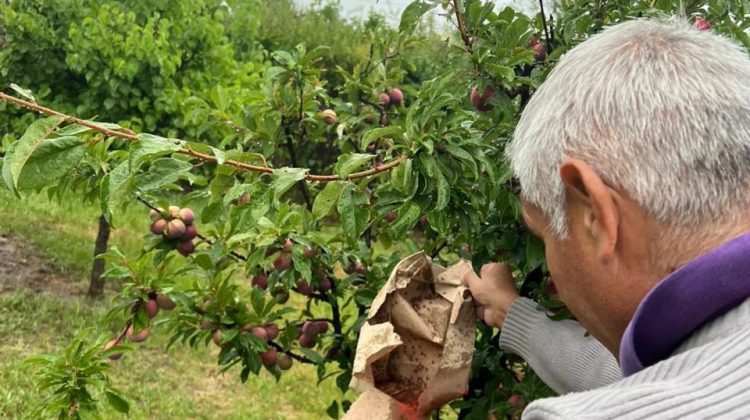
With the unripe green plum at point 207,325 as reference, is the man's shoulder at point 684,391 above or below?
above

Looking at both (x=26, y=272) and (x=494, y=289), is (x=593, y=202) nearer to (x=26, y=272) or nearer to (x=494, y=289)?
(x=494, y=289)

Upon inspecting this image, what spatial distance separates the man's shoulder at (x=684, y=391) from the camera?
0.74 m

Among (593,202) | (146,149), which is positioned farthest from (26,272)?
(593,202)

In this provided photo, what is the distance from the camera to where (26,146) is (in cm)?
120

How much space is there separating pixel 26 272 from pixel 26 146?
14.3 feet

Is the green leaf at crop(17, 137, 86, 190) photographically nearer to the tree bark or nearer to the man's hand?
the man's hand

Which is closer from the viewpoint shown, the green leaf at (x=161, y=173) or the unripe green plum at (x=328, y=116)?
the green leaf at (x=161, y=173)

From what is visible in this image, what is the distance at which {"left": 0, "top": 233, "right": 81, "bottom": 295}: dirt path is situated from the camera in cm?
501

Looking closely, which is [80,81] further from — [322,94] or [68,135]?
[68,135]

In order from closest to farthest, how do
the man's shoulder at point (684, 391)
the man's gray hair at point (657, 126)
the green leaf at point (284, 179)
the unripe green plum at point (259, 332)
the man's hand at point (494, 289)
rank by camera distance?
the man's shoulder at point (684, 391) → the man's gray hair at point (657, 126) → the green leaf at point (284, 179) → the man's hand at point (494, 289) → the unripe green plum at point (259, 332)

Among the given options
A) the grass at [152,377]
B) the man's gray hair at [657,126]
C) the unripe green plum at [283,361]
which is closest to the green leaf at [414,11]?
the man's gray hair at [657,126]

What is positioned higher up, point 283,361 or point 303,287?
point 303,287

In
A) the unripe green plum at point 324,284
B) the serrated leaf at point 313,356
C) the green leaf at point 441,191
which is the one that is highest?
the green leaf at point 441,191

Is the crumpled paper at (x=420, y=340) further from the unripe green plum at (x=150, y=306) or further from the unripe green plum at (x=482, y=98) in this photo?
the unripe green plum at (x=150, y=306)
